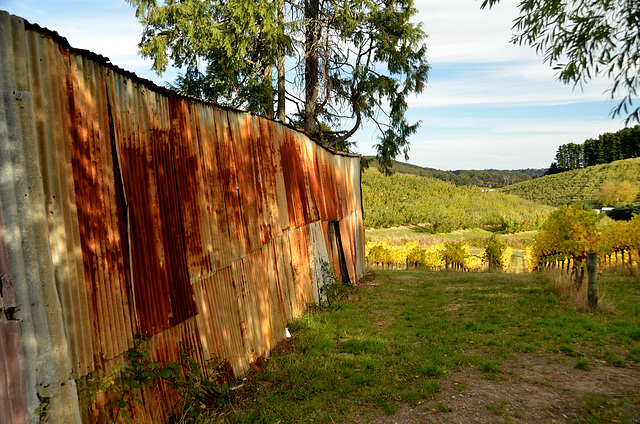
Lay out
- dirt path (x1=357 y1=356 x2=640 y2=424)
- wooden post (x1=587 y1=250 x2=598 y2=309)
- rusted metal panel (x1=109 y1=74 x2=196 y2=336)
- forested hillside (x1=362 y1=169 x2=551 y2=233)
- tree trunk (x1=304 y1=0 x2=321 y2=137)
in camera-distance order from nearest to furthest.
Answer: rusted metal panel (x1=109 y1=74 x2=196 y2=336), dirt path (x1=357 y1=356 x2=640 y2=424), wooden post (x1=587 y1=250 x2=598 y2=309), tree trunk (x1=304 y1=0 x2=321 y2=137), forested hillside (x1=362 y1=169 x2=551 y2=233)

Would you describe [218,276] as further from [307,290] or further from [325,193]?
[325,193]

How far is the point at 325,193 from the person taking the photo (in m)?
9.23

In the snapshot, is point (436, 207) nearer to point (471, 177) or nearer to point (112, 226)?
point (112, 226)

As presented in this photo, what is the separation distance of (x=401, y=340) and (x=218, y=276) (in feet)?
11.3

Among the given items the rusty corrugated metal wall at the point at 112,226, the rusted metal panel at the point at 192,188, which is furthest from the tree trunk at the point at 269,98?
the rusted metal panel at the point at 192,188

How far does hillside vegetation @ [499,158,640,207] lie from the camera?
283 ft

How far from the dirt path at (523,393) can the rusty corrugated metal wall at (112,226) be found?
2242mm

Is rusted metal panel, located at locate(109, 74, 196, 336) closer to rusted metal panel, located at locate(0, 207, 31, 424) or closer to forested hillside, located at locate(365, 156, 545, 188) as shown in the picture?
rusted metal panel, located at locate(0, 207, 31, 424)

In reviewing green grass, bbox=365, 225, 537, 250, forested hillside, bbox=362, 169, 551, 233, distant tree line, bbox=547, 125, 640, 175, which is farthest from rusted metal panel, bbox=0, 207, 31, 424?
distant tree line, bbox=547, 125, 640, 175

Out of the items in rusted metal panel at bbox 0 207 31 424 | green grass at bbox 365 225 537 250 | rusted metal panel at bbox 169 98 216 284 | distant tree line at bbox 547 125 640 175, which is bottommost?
green grass at bbox 365 225 537 250

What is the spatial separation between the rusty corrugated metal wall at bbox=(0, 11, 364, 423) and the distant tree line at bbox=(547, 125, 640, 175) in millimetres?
128503

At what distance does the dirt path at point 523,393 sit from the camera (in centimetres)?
386

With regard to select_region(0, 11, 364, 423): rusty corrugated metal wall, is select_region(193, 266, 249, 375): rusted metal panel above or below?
below

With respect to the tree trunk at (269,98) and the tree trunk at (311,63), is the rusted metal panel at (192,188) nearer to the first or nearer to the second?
the tree trunk at (269,98)
